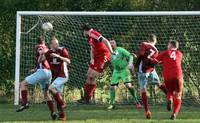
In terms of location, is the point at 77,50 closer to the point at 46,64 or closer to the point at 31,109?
the point at 31,109

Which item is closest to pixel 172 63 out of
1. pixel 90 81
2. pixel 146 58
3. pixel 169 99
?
pixel 169 99

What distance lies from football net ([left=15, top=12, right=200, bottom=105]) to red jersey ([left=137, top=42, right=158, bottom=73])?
12.6 feet

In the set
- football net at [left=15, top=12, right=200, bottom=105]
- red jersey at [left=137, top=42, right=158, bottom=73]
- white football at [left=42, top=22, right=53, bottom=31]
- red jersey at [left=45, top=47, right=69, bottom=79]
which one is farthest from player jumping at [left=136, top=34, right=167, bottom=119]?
football net at [left=15, top=12, right=200, bottom=105]

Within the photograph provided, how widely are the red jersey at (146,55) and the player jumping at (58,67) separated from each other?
A: 6.85 feet

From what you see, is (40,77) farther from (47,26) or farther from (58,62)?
(47,26)

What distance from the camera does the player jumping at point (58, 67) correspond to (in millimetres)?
12906

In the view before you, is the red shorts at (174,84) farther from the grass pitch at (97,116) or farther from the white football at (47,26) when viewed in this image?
the white football at (47,26)

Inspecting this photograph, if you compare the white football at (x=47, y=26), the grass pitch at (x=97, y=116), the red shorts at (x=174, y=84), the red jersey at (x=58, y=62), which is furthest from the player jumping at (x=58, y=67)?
the white football at (x=47, y=26)

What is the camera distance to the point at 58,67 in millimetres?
13211

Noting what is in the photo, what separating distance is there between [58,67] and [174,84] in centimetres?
269

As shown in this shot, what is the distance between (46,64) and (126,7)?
7850 mm

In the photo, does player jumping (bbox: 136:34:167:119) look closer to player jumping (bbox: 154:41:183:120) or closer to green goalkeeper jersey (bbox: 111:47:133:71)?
player jumping (bbox: 154:41:183:120)

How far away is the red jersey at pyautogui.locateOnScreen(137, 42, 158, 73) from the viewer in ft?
46.9

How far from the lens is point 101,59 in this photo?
51.8ft
